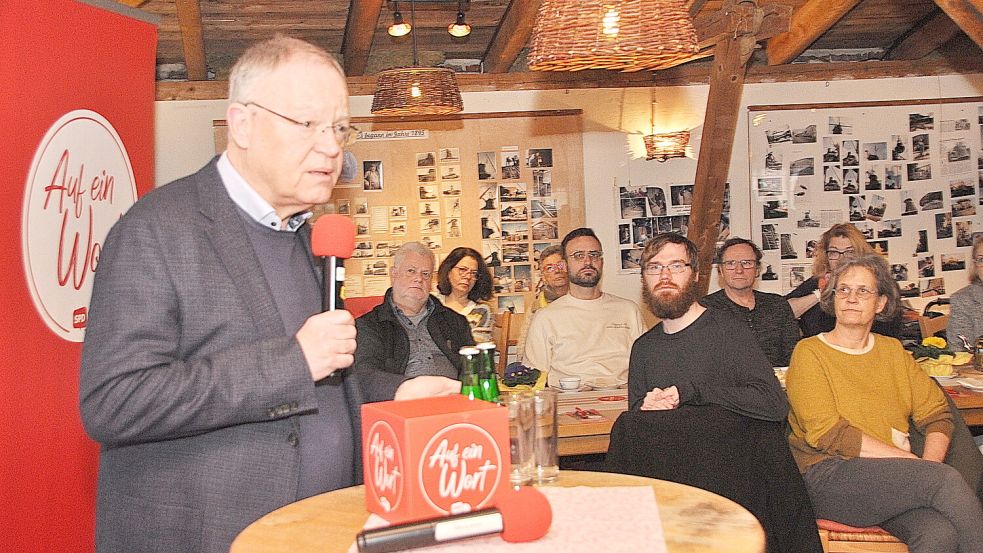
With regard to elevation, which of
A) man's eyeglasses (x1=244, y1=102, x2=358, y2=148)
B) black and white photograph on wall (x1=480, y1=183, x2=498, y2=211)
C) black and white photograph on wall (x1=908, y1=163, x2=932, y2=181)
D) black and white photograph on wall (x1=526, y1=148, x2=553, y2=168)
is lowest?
man's eyeglasses (x1=244, y1=102, x2=358, y2=148)

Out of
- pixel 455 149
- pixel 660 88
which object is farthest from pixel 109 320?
pixel 660 88

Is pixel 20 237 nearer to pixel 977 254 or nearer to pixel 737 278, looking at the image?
pixel 737 278

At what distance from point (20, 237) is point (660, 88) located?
5.82 meters

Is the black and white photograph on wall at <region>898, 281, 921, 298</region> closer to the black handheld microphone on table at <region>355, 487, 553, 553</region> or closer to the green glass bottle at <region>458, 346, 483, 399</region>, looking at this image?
the green glass bottle at <region>458, 346, 483, 399</region>

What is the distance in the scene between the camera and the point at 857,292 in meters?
3.68

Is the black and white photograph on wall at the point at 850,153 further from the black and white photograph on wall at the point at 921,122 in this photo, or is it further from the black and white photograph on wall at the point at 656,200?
the black and white photograph on wall at the point at 656,200

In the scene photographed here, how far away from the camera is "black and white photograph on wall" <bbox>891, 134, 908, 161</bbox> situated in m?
7.79

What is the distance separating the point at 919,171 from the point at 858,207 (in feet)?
1.90

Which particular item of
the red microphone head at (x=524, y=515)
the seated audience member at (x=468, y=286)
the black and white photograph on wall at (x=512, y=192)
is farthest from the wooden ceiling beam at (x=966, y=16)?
the red microphone head at (x=524, y=515)

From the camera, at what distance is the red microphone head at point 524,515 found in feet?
4.53

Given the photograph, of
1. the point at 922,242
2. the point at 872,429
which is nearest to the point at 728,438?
the point at 872,429

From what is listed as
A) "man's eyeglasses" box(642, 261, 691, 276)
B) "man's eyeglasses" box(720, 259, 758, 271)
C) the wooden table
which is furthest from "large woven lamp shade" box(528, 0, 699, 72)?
"man's eyeglasses" box(720, 259, 758, 271)

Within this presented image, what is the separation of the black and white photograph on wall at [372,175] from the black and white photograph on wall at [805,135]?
3.23m

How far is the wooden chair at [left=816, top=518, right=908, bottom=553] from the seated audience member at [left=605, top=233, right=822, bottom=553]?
0.45m
